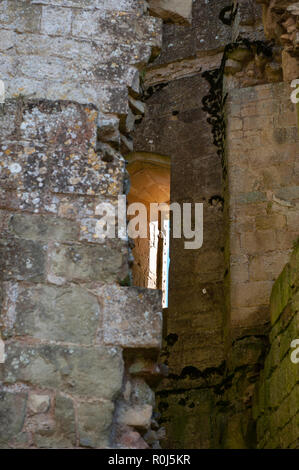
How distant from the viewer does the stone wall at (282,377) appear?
4.74 metres

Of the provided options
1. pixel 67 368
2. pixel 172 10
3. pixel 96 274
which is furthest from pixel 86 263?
pixel 172 10

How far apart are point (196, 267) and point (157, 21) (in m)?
3.73

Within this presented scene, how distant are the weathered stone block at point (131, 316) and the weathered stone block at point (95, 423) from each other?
0.31 meters

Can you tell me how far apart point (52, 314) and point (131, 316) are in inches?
14.8

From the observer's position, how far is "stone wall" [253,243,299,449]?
4.74m

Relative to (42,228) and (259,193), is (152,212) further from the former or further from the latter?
(42,228)

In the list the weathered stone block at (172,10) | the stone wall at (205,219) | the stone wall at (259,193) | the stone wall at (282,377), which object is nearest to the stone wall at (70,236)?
the weathered stone block at (172,10)

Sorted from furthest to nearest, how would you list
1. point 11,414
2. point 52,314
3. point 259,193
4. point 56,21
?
point 259,193 < point 56,21 < point 52,314 < point 11,414

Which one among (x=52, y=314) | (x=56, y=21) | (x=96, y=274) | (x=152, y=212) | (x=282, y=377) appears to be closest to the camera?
(x=52, y=314)

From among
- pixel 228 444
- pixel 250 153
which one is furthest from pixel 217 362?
pixel 250 153

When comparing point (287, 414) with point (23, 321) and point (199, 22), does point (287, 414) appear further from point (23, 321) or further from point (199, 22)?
point (199, 22)

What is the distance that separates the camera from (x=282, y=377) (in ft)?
16.7

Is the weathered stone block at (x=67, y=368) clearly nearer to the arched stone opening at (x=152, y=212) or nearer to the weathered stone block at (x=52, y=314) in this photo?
the weathered stone block at (x=52, y=314)

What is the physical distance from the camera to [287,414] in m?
4.83
